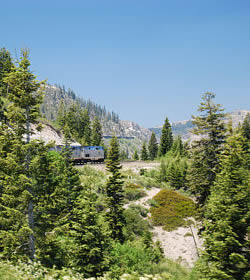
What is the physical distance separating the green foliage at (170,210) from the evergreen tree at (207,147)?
46.7 ft

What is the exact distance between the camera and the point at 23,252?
1252cm

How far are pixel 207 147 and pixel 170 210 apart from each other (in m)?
19.3

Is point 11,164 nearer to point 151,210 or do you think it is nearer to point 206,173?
point 206,173

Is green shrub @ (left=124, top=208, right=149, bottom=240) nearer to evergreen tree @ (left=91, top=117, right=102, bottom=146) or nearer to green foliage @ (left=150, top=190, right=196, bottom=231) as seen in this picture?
green foliage @ (left=150, top=190, right=196, bottom=231)

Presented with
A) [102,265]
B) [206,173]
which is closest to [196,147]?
[206,173]

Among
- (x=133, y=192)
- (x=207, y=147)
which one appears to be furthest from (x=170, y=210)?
(x=207, y=147)

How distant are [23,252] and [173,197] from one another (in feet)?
101

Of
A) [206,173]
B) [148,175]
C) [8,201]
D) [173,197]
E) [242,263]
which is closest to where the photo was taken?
[242,263]

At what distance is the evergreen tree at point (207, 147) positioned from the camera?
63.0 feet

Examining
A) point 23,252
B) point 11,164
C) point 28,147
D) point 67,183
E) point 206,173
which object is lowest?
point 23,252

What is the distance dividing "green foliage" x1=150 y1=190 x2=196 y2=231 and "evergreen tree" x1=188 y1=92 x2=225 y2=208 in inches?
561

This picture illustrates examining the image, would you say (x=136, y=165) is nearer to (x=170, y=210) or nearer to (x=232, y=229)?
(x=170, y=210)

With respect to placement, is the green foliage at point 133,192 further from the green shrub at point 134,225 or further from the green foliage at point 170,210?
the green shrub at point 134,225

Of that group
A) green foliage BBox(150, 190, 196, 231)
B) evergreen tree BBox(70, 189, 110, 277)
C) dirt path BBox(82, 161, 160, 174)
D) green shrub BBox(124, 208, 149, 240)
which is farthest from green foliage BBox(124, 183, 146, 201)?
evergreen tree BBox(70, 189, 110, 277)
